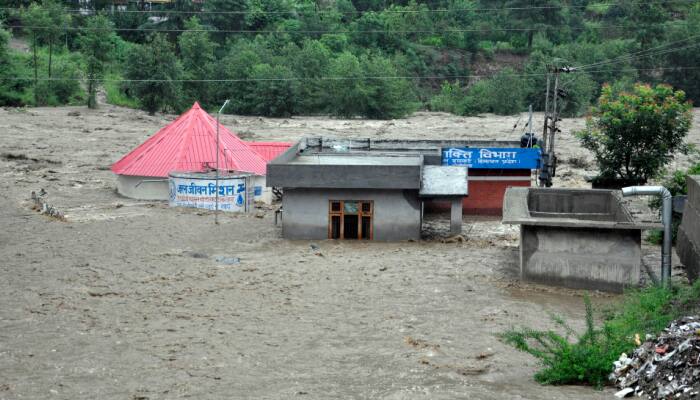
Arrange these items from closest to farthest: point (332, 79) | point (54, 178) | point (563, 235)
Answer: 1. point (563, 235)
2. point (54, 178)
3. point (332, 79)

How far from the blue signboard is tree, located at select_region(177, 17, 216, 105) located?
149 ft

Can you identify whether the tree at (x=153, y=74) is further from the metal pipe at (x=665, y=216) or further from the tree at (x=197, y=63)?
the metal pipe at (x=665, y=216)

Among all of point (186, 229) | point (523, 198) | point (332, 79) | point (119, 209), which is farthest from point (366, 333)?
point (332, 79)

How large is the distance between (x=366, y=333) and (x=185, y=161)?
22960 mm

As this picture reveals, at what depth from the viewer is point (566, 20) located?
101750 millimetres

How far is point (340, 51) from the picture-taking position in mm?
96562

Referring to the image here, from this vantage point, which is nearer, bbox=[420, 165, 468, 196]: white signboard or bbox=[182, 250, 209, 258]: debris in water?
bbox=[182, 250, 209, 258]: debris in water

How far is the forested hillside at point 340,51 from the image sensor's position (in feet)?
256

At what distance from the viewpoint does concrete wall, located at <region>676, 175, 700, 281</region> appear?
25.6 metres

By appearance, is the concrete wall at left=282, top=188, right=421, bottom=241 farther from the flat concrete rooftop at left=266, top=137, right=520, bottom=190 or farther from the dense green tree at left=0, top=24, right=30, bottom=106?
the dense green tree at left=0, top=24, right=30, bottom=106

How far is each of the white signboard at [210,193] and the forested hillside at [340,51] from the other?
3491 cm

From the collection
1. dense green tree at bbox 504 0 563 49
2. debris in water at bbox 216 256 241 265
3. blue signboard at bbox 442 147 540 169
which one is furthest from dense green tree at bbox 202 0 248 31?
debris in water at bbox 216 256 241 265

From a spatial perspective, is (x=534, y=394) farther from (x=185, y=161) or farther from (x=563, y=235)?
(x=185, y=161)

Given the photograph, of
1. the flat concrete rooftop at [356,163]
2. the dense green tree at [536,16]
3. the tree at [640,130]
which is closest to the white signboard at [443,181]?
the flat concrete rooftop at [356,163]
